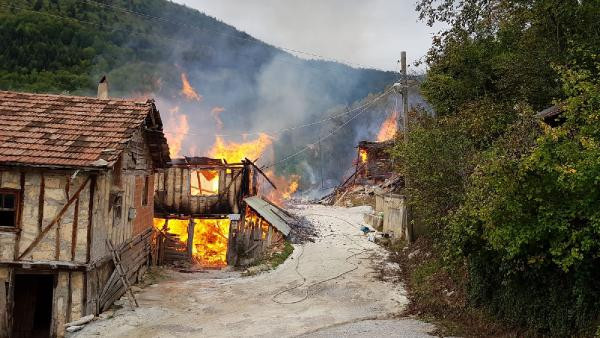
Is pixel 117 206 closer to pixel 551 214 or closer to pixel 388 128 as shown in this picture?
pixel 551 214

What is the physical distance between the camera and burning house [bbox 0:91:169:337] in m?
12.9

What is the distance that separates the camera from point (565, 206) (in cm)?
817

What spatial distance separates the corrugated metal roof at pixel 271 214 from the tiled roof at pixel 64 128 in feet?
30.5

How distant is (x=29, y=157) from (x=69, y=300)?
4.44m

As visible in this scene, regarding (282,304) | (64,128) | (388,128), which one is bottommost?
(282,304)


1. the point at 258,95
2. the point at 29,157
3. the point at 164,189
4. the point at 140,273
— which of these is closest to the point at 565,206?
the point at 29,157

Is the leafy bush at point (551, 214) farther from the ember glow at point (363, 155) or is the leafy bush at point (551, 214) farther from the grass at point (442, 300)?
the ember glow at point (363, 155)

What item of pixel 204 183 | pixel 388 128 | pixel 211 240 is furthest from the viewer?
pixel 388 128

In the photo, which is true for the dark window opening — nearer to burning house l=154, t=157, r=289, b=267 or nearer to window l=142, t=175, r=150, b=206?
window l=142, t=175, r=150, b=206

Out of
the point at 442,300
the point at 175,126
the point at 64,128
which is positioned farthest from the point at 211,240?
the point at 175,126

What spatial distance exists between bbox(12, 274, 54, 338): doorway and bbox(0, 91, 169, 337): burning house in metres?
0.03

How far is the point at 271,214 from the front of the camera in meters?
24.8

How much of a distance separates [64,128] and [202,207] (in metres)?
11.3

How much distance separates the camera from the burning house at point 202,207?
963 inches
